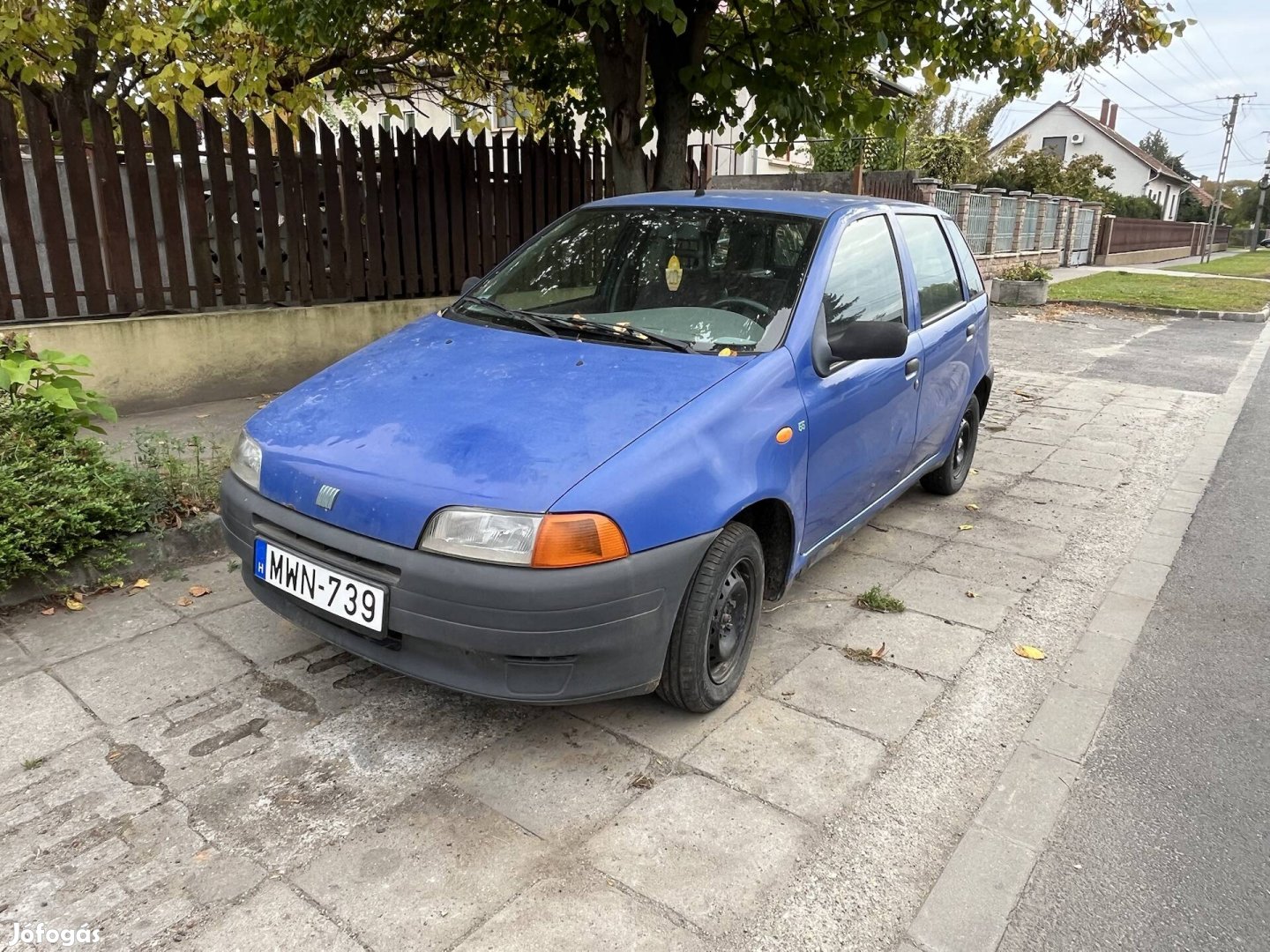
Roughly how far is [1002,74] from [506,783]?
752 centimetres

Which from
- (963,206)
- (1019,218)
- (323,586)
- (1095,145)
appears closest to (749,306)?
(323,586)

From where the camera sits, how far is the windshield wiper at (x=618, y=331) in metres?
3.22

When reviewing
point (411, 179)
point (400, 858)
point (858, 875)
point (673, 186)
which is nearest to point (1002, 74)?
point (673, 186)

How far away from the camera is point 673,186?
7211mm

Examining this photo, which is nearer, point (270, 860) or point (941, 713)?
point (270, 860)

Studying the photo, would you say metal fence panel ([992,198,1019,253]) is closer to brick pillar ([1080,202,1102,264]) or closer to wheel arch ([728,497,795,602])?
brick pillar ([1080,202,1102,264])


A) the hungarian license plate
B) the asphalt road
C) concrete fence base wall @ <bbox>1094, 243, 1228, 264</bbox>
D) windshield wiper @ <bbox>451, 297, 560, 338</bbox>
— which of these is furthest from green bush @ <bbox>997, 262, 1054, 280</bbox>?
concrete fence base wall @ <bbox>1094, 243, 1228, 264</bbox>

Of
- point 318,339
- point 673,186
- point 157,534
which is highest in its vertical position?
point 673,186

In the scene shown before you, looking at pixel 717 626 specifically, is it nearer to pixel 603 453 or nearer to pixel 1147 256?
pixel 603 453

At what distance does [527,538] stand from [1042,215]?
2517 cm

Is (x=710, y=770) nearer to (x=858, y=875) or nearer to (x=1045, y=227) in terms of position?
(x=858, y=875)

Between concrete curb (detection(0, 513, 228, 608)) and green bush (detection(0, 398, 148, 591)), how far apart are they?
5 cm

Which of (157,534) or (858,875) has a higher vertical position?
(157,534)

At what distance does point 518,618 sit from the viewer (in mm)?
2367
